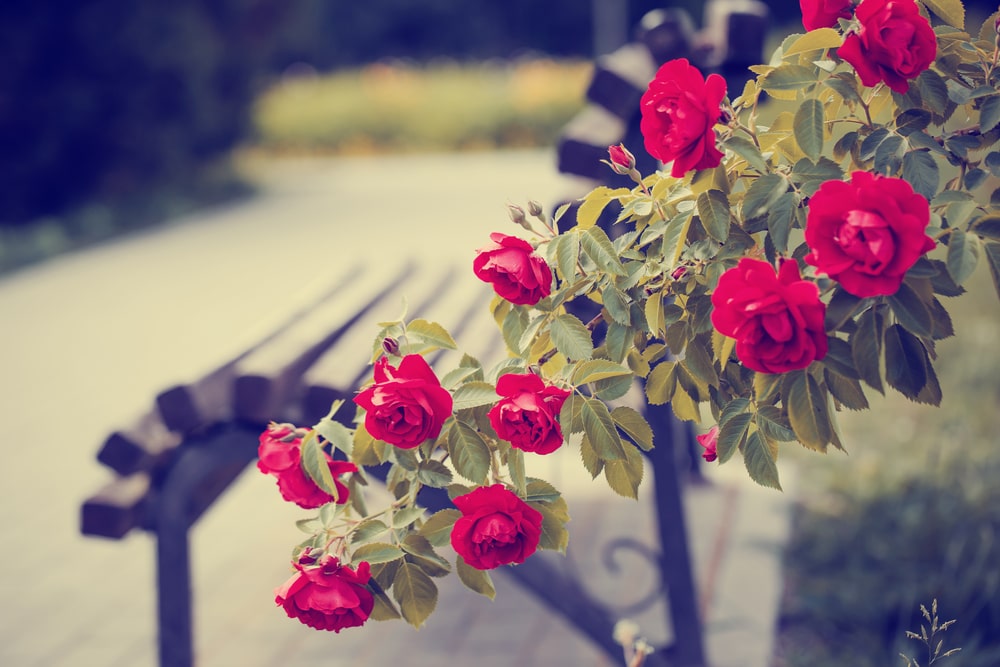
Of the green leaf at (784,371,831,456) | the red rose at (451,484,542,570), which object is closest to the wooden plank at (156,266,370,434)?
the red rose at (451,484,542,570)

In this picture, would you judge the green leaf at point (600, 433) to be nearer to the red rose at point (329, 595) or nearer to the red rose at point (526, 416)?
the red rose at point (526, 416)

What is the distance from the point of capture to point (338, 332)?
9.09 ft

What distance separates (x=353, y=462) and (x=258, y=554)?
239cm

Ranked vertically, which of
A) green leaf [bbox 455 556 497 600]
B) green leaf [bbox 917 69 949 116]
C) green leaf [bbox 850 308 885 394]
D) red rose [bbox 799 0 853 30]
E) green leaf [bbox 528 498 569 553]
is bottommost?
green leaf [bbox 455 556 497 600]

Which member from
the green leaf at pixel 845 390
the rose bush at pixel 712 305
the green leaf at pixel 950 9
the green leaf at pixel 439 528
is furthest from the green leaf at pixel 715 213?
the green leaf at pixel 439 528

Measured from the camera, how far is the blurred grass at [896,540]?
2.85m

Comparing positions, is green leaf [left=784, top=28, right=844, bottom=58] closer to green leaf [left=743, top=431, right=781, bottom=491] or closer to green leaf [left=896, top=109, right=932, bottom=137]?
green leaf [left=896, top=109, right=932, bottom=137]

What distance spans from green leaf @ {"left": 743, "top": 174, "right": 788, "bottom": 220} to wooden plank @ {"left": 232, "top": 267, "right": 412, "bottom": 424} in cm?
114

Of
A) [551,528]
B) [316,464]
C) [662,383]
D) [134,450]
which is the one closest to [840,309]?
[662,383]

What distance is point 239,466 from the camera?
2.55 metres

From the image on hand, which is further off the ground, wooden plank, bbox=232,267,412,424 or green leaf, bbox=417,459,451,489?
wooden plank, bbox=232,267,412,424

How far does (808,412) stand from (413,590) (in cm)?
59

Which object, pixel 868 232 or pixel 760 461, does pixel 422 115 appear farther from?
pixel 868 232

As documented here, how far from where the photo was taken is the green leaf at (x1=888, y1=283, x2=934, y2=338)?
51.5 inches
